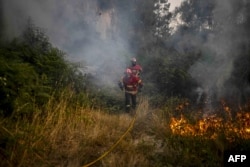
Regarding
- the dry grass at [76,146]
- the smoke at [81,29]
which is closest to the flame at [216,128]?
the dry grass at [76,146]

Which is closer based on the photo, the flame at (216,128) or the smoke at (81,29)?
the flame at (216,128)

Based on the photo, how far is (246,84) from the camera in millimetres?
9711

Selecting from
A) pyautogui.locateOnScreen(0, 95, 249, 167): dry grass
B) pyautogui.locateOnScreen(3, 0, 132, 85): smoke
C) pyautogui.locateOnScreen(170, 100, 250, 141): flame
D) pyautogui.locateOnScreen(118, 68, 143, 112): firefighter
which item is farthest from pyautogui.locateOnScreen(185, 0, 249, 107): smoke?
pyautogui.locateOnScreen(3, 0, 132, 85): smoke

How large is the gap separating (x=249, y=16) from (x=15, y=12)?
8.71 m

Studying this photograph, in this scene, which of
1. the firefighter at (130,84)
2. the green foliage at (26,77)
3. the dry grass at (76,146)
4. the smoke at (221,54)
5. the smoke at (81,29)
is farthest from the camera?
the smoke at (81,29)

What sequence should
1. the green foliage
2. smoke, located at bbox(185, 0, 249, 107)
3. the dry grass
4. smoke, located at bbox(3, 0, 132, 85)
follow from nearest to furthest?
the dry grass < the green foliage < smoke, located at bbox(185, 0, 249, 107) < smoke, located at bbox(3, 0, 132, 85)

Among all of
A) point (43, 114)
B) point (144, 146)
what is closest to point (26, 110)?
point (43, 114)

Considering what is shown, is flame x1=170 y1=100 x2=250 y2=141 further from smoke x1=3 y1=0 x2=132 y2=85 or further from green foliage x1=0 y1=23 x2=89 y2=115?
smoke x1=3 y1=0 x2=132 y2=85

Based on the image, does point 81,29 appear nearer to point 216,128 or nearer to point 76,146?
point 216,128

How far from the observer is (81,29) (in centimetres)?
1767

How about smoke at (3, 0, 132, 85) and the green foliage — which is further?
smoke at (3, 0, 132, 85)

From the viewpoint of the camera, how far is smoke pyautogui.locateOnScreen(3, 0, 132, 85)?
12.8 metres

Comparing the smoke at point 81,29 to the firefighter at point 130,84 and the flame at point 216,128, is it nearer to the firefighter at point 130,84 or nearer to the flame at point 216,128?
the firefighter at point 130,84

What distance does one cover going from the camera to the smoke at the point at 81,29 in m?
12.8
